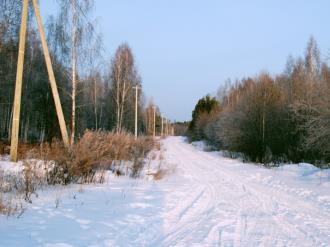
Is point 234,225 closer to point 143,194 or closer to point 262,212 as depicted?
point 262,212

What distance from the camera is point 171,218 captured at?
645 centimetres

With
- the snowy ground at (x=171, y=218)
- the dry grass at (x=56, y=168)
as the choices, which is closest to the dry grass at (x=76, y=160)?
the dry grass at (x=56, y=168)

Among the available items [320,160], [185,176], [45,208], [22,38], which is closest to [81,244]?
[45,208]

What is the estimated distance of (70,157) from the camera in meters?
9.49

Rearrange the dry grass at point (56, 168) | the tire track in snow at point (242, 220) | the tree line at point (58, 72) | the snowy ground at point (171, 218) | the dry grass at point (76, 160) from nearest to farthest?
the snowy ground at point (171, 218) < the tire track in snow at point (242, 220) < the dry grass at point (56, 168) < the dry grass at point (76, 160) < the tree line at point (58, 72)

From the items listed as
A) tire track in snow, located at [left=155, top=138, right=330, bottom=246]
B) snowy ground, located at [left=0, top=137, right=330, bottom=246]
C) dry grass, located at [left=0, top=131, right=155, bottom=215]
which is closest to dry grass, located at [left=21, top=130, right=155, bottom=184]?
dry grass, located at [left=0, top=131, right=155, bottom=215]

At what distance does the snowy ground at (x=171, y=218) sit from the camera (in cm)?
490

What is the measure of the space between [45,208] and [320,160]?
17.4 metres

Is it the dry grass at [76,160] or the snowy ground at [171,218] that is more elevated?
the dry grass at [76,160]

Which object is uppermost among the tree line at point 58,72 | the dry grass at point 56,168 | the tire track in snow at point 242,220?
the tree line at point 58,72

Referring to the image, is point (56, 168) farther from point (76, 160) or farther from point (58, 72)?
point (58, 72)

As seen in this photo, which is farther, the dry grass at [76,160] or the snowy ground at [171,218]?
the dry grass at [76,160]

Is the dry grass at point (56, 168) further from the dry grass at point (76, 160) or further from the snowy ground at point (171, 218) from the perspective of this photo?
the snowy ground at point (171, 218)

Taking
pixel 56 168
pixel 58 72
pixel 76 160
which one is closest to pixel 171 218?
pixel 76 160
